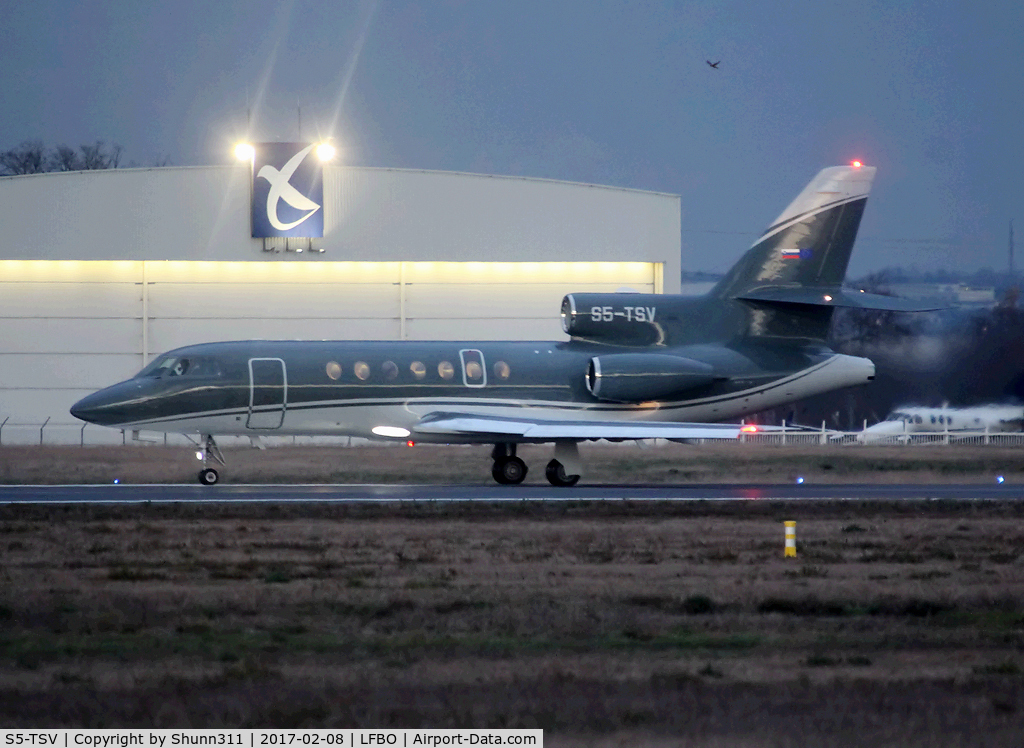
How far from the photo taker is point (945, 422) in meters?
43.2

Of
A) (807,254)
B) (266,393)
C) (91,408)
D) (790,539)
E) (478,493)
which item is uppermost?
(807,254)

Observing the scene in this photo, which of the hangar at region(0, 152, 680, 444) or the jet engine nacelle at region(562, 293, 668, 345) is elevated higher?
the hangar at region(0, 152, 680, 444)

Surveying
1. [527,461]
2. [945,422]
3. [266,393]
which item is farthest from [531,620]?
[945,422]

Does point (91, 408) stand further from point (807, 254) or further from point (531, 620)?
point (531, 620)

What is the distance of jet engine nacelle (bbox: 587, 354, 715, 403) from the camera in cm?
2877

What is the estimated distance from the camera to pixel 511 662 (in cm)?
1002

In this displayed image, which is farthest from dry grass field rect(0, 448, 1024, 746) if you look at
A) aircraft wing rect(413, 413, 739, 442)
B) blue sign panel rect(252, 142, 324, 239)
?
blue sign panel rect(252, 142, 324, 239)

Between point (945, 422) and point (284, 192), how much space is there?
22746mm

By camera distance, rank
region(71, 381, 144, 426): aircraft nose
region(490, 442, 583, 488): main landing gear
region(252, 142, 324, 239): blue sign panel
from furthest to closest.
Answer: region(252, 142, 324, 239): blue sign panel
region(490, 442, 583, 488): main landing gear
region(71, 381, 144, 426): aircraft nose

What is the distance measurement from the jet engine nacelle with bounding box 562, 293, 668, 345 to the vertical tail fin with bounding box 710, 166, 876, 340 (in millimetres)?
2074

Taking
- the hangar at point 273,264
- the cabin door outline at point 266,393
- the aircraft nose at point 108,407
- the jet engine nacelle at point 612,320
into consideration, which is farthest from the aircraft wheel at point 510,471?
the hangar at point 273,264

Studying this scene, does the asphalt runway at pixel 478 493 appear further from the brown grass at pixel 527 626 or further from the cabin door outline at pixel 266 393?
the brown grass at pixel 527 626

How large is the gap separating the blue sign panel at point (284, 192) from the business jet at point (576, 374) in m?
15.6

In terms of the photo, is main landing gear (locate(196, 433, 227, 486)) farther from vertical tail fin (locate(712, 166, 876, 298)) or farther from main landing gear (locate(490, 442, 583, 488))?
vertical tail fin (locate(712, 166, 876, 298))
